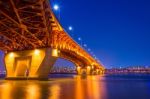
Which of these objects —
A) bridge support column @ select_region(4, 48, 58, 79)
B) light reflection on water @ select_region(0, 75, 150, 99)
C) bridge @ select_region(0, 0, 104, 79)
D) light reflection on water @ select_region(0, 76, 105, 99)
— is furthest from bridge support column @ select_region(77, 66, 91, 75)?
light reflection on water @ select_region(0, 76, 105, 99)

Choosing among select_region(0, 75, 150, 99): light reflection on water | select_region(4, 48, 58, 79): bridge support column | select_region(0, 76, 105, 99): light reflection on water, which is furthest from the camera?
select_region(4, 48, 58, 79): bridge support column

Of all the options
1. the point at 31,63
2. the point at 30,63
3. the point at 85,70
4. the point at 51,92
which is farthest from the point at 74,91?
the point at 85,70

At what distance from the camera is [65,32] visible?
2312 inches

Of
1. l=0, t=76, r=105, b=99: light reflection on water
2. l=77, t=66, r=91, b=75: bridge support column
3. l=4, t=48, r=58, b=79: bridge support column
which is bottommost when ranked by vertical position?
l=0, t=76, r=105, b=99: light reflection on water

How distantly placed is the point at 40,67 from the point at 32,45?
5.90m

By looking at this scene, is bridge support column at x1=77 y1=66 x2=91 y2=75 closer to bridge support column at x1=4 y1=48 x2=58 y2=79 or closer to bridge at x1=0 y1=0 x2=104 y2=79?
bridge at x1=0 y1=0 x2=104 y2=79

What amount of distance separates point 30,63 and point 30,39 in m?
8.87

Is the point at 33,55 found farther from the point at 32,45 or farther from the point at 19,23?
the point at 19,23

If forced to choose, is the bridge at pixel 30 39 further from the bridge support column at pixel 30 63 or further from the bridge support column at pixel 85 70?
the bridge support column at pixel 85 70

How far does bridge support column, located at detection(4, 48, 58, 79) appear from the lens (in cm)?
5975

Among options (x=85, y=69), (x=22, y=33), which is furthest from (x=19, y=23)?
(x=85, y=69)

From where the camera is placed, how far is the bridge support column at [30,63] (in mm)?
59750

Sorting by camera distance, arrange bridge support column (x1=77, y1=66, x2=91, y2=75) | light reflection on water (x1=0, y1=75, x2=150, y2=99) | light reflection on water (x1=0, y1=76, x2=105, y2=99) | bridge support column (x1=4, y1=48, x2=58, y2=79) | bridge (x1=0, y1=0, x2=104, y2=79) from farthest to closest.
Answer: bridge support column (x1=77, y1=66, x2=91, y2=75) < bridge support column (x1=4, y1=48, x2=58, y2=79) < bridge (x1=0, y1=0, x2=104, y2=79) < light reflection on water (x1=0, y1=75, x2=150, y2=99) < light reflection on water (x1=0, y1=76, x2=105, y2=99)

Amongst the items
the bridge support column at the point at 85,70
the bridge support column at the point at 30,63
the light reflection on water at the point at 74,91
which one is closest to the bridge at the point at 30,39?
the bridge support column at the point at 30,63
